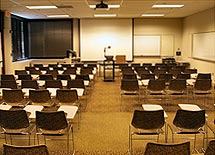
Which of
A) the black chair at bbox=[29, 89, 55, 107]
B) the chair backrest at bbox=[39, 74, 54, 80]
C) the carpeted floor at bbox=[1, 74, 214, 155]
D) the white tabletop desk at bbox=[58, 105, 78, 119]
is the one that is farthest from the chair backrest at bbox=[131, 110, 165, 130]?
the chair backrest at bbox=[39, 74, 54, 80]

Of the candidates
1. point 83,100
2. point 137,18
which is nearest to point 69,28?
point 137,18

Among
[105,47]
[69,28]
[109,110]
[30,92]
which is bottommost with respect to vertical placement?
[109,110]

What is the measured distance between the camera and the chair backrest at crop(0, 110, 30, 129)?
14.0 feet

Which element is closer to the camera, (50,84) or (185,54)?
(50,84)

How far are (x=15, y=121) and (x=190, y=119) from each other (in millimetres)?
2579

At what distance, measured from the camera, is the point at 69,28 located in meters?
16.7

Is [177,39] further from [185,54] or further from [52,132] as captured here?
[52,132]

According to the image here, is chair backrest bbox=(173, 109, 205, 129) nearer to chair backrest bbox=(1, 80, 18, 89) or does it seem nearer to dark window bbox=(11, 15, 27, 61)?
chair backrest bbox=(1, 80, 18, 89)

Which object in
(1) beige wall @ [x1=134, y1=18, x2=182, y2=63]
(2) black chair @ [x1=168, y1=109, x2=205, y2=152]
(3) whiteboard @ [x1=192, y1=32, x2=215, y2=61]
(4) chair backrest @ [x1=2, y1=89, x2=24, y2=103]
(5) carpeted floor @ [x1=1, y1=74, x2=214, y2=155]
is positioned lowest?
(5) carpeted floor @ [x1=1, y1=74, x2=214, y2=155]

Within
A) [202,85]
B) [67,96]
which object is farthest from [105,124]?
[202,85]

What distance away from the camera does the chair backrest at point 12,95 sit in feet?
19.5

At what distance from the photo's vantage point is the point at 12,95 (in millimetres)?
5973

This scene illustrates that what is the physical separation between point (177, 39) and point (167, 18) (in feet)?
4.38

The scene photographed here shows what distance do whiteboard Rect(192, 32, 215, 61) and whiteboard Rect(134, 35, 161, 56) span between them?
2.57 m
